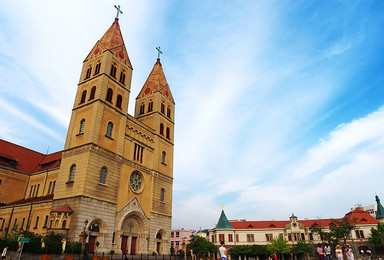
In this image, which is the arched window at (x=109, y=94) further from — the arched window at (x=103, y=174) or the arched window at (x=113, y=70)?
the arched window at (x=103, y=174)

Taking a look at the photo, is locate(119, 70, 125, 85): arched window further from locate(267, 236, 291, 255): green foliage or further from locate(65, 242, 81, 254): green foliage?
locate(267, 236, 291, 255): green foliage

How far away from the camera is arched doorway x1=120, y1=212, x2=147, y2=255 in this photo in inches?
1233

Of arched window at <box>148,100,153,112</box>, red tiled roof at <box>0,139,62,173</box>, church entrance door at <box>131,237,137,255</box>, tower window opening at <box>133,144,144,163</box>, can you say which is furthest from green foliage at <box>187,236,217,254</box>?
red tiled roof at <box>0,139,62,173</box>

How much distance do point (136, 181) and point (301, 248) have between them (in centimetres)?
4037


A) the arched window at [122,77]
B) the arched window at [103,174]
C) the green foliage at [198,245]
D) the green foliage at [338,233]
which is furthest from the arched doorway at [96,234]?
the green foliage at [338,233]

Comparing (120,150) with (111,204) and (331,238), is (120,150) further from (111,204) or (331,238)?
(331,238)

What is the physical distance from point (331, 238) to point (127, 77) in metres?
49.1

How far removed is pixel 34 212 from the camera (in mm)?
30266

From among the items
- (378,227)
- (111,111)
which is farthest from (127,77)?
(378,227)

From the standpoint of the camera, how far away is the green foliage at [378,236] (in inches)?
2107

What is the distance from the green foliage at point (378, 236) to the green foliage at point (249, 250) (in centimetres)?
2145

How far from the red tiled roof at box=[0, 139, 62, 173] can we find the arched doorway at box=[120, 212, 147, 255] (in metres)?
14.1

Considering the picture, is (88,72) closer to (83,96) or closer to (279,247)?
(83,96)

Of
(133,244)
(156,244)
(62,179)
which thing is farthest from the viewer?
(156,244)
